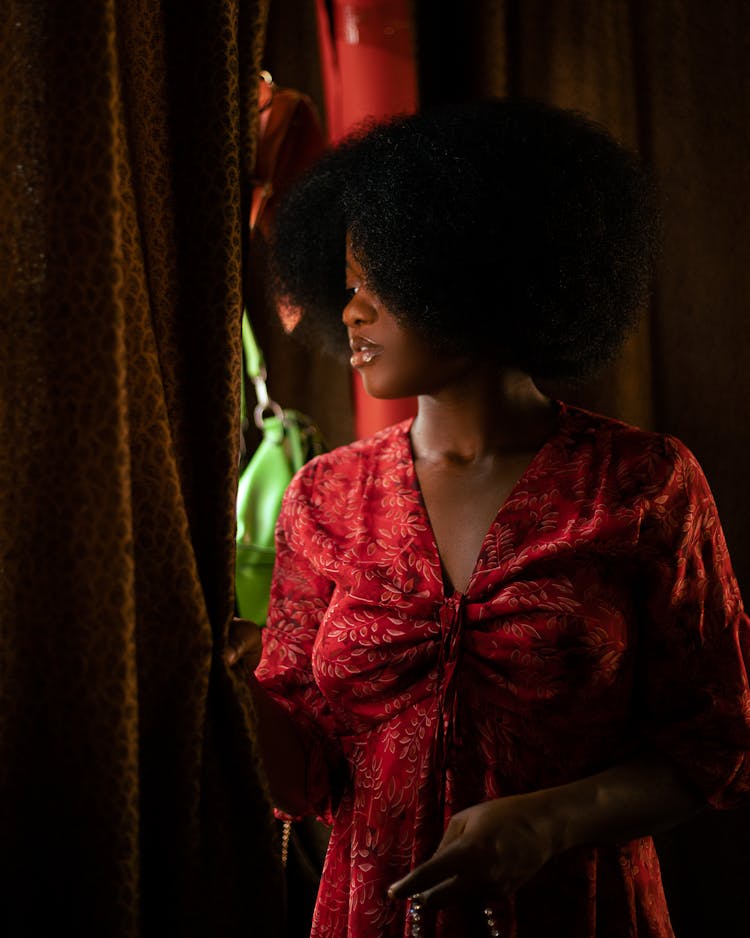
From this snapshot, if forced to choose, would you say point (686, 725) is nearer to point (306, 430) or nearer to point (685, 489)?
point (685, 489)

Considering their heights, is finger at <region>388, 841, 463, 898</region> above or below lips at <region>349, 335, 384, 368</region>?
below

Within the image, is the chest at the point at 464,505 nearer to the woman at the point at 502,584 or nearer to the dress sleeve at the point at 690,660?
the woman at the point at 502,584

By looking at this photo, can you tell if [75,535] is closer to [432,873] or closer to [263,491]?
[432,873]

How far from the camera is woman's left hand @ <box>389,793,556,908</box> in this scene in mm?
832

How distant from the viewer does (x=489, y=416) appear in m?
1.18

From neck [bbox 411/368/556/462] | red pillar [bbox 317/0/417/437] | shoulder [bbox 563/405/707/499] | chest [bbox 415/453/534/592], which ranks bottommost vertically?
chest [bbox 415/453/534/592]

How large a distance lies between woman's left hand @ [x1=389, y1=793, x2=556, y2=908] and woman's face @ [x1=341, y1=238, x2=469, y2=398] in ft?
1.65

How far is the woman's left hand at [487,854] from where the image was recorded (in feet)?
2.73

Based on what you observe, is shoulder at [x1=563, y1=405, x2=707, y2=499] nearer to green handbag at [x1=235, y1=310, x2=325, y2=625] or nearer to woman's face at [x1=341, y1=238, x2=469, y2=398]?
woman's face at [x1=341, y1=238, x2=469, y2=398]

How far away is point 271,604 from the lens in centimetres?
123

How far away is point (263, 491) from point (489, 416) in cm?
49

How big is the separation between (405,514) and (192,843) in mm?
533

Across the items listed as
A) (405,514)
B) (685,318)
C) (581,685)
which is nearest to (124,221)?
(405,514)

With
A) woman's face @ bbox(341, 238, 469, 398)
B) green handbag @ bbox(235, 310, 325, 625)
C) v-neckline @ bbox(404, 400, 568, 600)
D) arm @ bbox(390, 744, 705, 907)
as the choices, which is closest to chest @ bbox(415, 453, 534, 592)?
v-neckline @ bbox(404, 400, 568, 600)
